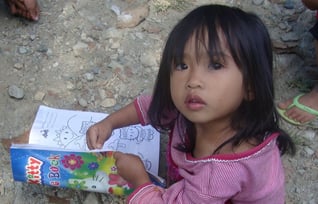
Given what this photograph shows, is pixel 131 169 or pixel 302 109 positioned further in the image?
pixel 302 109

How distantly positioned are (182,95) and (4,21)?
1.10 metres

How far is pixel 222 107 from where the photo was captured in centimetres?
104

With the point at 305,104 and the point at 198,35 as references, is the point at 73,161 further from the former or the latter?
the point at 305,104

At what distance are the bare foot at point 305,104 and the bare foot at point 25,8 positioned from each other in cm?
95

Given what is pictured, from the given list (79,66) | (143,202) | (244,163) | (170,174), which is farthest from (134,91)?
(244,163)

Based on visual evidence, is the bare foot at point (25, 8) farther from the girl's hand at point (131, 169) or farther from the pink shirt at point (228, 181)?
the pink shirt at point (228, 181)

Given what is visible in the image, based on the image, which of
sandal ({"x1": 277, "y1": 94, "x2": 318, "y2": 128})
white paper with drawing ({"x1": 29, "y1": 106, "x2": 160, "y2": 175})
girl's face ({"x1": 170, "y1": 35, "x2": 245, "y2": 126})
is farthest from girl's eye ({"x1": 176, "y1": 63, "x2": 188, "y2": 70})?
sandal ({"x1": 277, "y1": 94, "x2": 318, "y2": 128})

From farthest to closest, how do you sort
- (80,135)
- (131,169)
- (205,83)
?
(80,135)
(131,169)
(205,83)

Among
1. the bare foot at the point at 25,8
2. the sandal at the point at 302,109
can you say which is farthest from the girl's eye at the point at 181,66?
the bare foot at the point at 25,8

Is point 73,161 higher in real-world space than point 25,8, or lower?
lower

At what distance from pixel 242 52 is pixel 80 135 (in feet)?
2.19

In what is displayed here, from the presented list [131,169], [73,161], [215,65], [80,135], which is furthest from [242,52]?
[80,135]

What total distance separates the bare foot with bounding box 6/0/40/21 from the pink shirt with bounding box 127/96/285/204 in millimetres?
936

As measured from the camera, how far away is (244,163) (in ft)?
3.49
